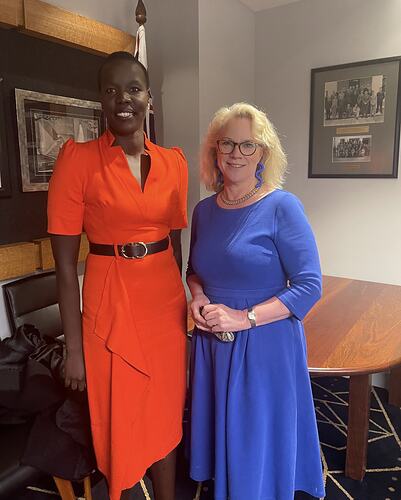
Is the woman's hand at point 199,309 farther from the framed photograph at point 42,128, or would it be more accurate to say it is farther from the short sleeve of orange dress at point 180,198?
the framed photograph at point 42,128

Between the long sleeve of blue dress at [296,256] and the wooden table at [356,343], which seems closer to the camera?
the long sleeve of blue dress at [296,256]

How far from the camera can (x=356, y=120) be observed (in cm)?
267

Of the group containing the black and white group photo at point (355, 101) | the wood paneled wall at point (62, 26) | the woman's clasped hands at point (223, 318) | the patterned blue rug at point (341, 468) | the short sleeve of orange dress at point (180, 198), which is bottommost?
the patterned blue rug at point (341, 468)

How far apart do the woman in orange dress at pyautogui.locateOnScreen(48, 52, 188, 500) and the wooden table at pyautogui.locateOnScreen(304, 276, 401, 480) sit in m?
0.58

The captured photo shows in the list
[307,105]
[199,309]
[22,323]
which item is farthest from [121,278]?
[307,105]

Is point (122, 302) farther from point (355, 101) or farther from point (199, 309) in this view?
point (355, 101)

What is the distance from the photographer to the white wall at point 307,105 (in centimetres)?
260

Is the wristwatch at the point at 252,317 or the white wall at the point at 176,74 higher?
the white wall at the point at 176,74

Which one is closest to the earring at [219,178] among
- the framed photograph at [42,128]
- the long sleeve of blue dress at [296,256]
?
the long sleeve of blue dress at [296,256]

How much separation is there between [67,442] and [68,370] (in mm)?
406

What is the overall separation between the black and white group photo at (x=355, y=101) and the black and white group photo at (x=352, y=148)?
3.9 inches

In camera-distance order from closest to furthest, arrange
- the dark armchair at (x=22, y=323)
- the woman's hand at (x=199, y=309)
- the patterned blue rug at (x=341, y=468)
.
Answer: the woman's hand at (x=199, y=309) → the dark armchair at (x=22, y=323) → the patterned blue rug at (x=341, y=468)

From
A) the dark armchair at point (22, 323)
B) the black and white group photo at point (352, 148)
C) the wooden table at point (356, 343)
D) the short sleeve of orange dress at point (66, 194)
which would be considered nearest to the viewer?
the short sleeve of orange dress at point (66, 194)

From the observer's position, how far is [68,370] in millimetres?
1226
